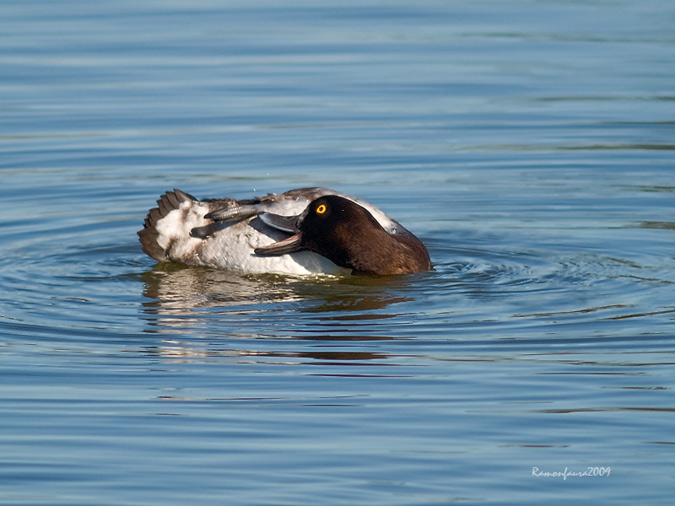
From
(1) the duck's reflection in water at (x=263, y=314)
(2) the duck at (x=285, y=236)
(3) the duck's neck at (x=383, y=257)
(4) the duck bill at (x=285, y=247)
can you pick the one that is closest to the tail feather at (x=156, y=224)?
(2) the duck at (x=285, y=236)

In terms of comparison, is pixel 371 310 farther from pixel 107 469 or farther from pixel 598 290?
pixel 107 469

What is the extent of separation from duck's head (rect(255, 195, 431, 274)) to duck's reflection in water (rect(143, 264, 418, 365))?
14 centimetres

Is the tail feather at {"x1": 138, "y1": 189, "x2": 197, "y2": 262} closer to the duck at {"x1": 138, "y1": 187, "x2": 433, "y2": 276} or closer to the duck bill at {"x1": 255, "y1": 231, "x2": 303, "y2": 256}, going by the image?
the duck at {"x1": 138, "y1": 187, "x2": 433, "y2": 276}

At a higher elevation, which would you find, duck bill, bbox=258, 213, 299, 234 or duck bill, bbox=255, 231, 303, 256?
duck bill, bbox=258, 213, 299, 234

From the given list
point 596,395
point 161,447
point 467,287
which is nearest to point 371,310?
point 467,287

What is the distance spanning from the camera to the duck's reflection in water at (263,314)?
8094mm

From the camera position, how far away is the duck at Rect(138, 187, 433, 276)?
401 inches

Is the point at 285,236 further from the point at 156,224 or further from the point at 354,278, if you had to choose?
the point at 156,224

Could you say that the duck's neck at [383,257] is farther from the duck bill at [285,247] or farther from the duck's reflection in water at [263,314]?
the duck bill at [285,247]

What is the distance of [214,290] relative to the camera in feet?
32.6

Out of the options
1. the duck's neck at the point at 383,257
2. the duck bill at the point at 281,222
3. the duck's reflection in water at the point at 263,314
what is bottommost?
the duck's reflection in water at the point at 263,314

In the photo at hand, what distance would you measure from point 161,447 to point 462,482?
4.74 feet

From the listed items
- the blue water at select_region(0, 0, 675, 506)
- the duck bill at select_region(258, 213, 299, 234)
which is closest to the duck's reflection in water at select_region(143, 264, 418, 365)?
the blue water at select_region(0, 0, 675, 506)

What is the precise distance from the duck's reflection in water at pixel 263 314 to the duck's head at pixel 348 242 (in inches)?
5.6
